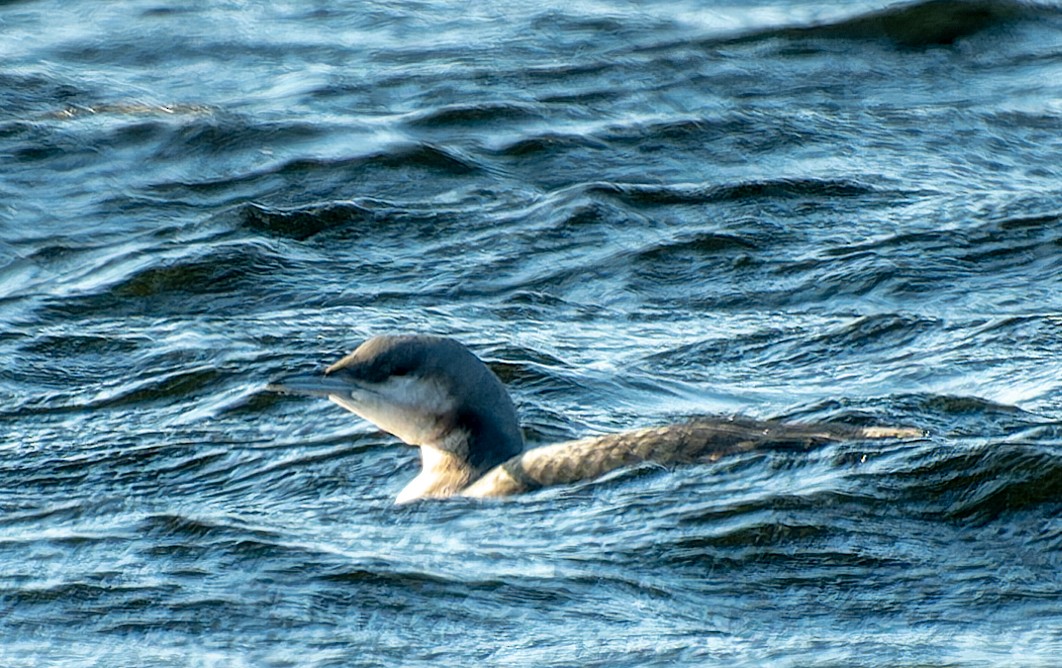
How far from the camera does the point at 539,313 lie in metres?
10.1

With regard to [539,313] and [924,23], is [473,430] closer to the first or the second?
[539,313]

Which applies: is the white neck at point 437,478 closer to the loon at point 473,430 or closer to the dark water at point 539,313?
the loon at point 473,430

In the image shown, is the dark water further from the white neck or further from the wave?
the white neck

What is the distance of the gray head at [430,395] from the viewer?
7660 mm

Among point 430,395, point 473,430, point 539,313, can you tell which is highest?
point 430,395

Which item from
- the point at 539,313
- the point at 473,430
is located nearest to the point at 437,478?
the point at 473,430

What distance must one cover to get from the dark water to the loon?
121 mm

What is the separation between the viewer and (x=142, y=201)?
39.9ft

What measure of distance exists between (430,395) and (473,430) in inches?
8.6

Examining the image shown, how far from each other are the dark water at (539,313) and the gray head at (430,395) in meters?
0.34

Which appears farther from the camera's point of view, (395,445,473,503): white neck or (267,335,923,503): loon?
(395,445,473,503): white neck

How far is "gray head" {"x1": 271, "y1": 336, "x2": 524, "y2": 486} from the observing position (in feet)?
25.1

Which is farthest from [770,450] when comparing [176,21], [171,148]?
[176,21]

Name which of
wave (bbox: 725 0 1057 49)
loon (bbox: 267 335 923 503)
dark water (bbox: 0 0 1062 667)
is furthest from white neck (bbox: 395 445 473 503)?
wave (bbox: 725 0 1057 49)
